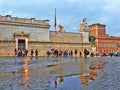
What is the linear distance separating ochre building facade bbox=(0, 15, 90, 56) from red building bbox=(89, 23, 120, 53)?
202 ft

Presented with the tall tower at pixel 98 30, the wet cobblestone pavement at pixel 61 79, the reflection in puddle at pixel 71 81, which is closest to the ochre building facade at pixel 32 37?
the wet cobblestone pavement at pixel 61 79

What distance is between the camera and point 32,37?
59.9 metres

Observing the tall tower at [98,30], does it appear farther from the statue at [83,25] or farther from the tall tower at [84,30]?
the tall tower at [84,30]

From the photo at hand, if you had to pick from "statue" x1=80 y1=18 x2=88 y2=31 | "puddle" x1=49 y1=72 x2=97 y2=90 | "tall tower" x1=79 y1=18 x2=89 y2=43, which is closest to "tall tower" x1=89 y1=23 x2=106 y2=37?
"statue" x1=80 y1=18 x2=88 y2=31

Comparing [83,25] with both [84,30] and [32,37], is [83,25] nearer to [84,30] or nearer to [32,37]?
[84,30]

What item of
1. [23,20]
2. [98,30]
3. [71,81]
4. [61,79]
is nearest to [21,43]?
[23,20]

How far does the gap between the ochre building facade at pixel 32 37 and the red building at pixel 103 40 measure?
6161 centimetres

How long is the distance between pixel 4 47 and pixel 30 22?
29.4ft

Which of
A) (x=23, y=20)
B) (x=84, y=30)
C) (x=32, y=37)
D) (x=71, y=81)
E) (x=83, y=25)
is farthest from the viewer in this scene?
(x=83, y=25)

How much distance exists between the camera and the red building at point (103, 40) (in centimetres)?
13100

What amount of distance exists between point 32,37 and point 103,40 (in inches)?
3049

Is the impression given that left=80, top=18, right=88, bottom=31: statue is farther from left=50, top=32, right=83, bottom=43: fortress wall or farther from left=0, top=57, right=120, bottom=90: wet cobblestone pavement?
left=0, top=57, right=120, bottom=90: wet cobblestone pavement

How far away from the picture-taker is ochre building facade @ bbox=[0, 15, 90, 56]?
5531 centimetres

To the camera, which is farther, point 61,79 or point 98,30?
point 98,30
